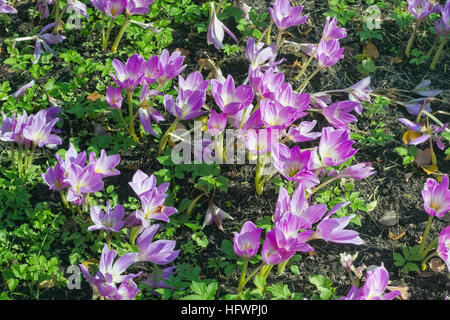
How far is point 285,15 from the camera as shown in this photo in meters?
3.19

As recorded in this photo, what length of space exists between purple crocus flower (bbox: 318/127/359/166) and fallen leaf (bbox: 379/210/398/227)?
43cm

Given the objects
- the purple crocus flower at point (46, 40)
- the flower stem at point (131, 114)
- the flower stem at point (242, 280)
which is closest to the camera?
the flower stem at point (242, 280)

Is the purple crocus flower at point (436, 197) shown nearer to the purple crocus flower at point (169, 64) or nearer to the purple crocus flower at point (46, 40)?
the purple crocus flower at point (169, 64)

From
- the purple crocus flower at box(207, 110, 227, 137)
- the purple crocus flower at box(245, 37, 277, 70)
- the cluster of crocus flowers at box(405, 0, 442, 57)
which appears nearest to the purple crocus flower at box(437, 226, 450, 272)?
the purple crocus flower at box(207, 110, 227, 137)

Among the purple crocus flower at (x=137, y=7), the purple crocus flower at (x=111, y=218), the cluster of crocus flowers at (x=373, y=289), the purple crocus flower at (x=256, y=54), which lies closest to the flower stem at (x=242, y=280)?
the cluster of crocus flowers at (x=373, y=289)

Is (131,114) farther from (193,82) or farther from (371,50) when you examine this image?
(371,50)

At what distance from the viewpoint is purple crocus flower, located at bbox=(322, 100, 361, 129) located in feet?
9.80

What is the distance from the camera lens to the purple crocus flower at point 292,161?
8.30 ft

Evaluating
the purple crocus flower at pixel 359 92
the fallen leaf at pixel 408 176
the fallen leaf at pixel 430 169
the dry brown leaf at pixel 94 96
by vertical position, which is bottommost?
the fallen leaf at pixel 408 176

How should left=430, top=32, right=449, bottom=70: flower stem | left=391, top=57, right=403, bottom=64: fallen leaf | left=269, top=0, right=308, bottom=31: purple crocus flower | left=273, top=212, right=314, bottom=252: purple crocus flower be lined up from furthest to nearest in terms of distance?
1. left=391, top=57, right=403, bottom=64: fallen leaf
2. left=430, top=32, right=449, bottom=70: flower stem
3. left=269, top=0, right=308, bottom=31: purple crocus flower
4. left=273, top=212, right=314, bottom=252: purple crocus flower

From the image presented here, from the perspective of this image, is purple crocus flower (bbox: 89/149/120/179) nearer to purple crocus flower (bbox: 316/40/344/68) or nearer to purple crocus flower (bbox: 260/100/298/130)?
purple crocus flower (bbox: 260/100/298/130)

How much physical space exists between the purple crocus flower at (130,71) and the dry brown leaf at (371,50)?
1393 millimetres

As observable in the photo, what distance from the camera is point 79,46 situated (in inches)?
133

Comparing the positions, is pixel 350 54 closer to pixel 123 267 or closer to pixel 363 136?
pixel 363 136
